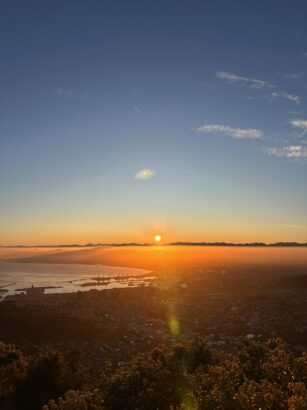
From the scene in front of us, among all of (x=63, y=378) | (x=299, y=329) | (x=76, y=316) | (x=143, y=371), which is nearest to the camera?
(x=143, y=371)

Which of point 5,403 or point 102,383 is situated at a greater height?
point 102,383

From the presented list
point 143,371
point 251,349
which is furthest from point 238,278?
point 143,371

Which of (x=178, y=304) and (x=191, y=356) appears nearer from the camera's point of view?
(x=191, y=356)

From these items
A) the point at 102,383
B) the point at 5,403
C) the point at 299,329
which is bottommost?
the point at 299,329

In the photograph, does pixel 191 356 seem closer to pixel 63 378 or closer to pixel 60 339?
pixel 63 378

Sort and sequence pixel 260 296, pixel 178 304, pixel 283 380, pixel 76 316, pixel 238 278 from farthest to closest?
pixel 238 278
pixel 260 296
pixel 178 304
pixel 76 316
pixel 283 380

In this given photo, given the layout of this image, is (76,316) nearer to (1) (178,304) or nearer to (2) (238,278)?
(1) (178,304)
